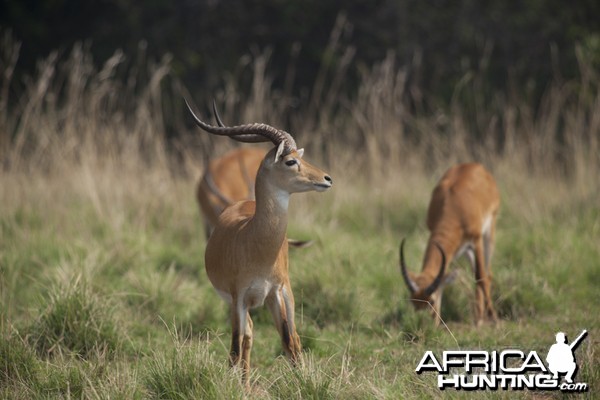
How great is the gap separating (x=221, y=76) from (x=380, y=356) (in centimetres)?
1025

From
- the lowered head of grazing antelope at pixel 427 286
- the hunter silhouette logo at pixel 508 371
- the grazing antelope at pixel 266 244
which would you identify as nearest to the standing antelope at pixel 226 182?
the lowered head of grazing antelope at pixel 427 286

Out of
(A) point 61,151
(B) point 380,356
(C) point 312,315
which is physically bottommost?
Answer: (B) point 380,356

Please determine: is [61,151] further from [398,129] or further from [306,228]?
[398,129]

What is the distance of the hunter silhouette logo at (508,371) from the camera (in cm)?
439

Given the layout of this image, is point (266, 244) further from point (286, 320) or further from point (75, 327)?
point (75, 327)

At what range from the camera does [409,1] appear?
14711 mm

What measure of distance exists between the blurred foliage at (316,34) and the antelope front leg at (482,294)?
7303 mm

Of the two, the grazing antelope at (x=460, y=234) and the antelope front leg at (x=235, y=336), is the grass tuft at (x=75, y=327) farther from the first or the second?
the grazing antelope at (x=460, y=234)

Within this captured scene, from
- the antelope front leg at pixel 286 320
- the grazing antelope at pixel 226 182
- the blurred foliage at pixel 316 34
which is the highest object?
the blurred foliage at pixel 316 34

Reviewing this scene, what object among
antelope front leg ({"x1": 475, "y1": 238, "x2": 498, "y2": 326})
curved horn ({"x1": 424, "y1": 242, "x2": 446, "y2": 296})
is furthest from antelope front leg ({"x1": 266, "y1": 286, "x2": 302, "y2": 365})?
antelope front leg ({"x1": 475, "y1": 238, "x2": 498, "y2": 326})

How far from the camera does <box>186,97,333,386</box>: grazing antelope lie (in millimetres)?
4676

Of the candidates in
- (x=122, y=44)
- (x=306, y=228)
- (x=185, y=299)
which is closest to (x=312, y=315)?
(x=185, y=299)

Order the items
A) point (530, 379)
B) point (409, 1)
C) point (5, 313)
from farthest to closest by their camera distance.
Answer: point (409, 1) → point (5, 313) → point (530, 379)

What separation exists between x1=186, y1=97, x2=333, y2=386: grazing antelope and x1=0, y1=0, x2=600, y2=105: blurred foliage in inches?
364
